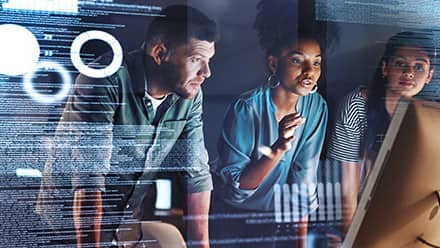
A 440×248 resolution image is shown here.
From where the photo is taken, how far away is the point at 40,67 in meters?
1.94

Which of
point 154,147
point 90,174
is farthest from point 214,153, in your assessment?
point 90,174

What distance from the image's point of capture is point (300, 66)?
227cm

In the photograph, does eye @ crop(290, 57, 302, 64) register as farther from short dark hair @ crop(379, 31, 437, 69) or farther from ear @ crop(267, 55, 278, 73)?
short dark hair @ crop(379, 31, 437, 69)

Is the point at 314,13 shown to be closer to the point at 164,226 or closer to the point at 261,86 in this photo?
the point at 261,86

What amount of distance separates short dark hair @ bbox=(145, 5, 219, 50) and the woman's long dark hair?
734 millimetres

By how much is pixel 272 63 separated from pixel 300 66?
13cm

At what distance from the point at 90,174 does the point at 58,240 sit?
25 centimetres

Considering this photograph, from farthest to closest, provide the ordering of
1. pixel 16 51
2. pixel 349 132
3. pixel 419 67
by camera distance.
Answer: pixel 419 67 < pixel 349 132 < pixel 16 51

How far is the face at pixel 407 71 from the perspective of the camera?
7.91 ft

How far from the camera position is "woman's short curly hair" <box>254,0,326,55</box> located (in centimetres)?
220

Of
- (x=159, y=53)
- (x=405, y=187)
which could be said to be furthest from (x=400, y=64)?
(x=405, y=187)

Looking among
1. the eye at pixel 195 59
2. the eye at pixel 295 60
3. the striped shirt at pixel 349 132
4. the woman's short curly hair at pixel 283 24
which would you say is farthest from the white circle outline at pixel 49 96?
the striped shirt at pixel 349 132

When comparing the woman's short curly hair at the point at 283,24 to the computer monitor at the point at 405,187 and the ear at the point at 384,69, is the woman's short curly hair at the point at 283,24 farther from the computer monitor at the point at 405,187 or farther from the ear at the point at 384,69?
the computer monitor at the point at 405,187

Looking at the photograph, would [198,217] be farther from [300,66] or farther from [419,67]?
[419,67]
